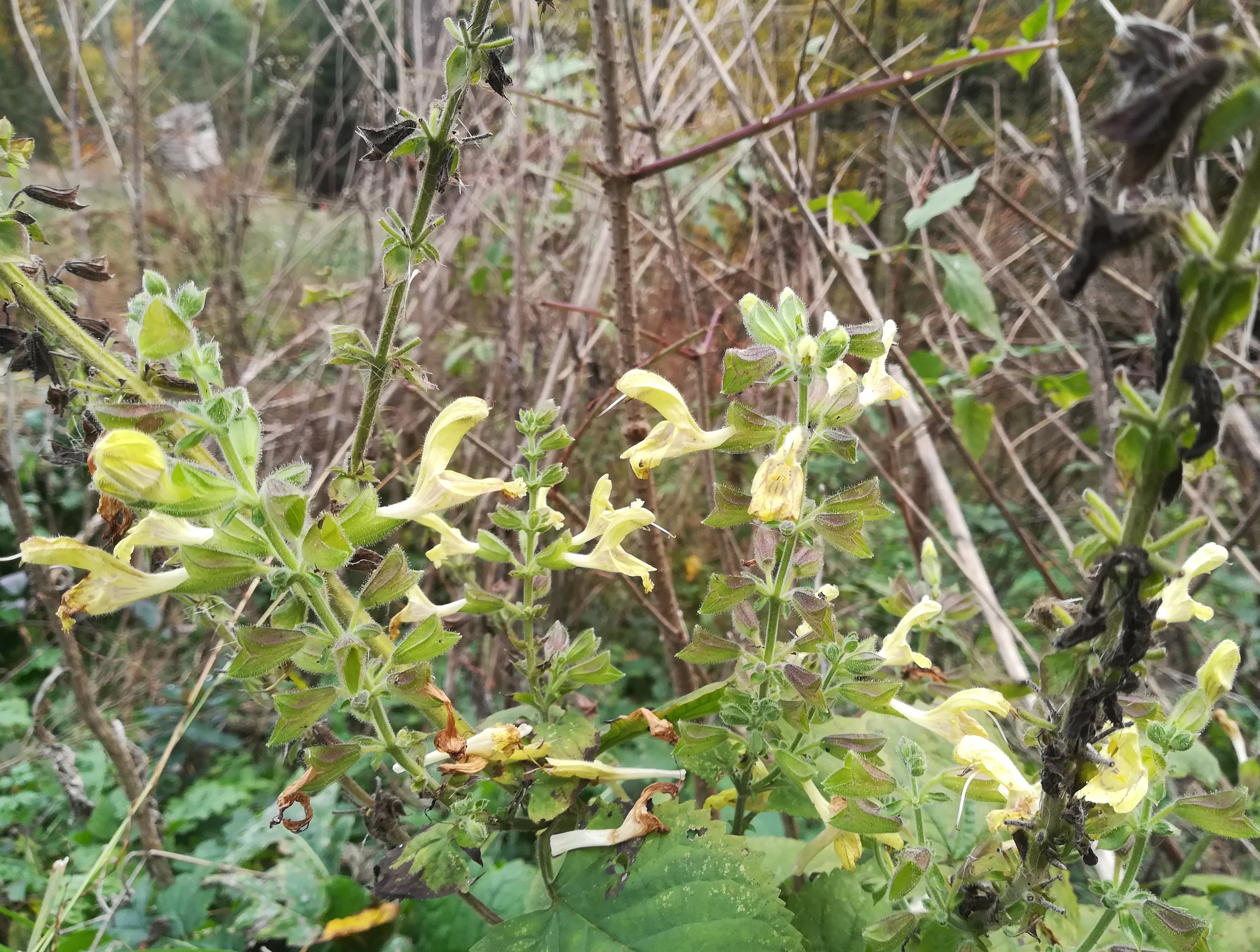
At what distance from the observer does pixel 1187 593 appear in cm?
51

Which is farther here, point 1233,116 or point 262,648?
point 262,648

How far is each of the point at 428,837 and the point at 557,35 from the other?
7.63 feet

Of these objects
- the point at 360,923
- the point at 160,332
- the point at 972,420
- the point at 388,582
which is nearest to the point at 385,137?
the point at 160,332

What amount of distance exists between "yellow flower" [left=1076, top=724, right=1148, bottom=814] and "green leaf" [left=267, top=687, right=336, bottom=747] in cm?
44

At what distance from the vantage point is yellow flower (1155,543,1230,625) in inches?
19.0

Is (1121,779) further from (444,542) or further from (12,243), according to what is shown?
(12,243)

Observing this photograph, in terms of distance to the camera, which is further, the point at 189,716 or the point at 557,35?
the point at 557,35

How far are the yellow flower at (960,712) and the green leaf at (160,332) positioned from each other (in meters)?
0.53

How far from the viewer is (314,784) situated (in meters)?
0.49

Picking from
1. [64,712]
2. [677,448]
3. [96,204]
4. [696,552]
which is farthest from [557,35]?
[96,204]

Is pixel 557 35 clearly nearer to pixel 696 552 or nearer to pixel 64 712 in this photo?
pixel 696 552

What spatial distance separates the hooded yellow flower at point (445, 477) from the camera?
561 millimetres

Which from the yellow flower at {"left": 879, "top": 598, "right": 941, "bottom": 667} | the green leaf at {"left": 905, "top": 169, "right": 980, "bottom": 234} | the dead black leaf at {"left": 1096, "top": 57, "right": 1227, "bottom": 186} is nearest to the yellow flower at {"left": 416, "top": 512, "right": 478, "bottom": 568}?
the yellow flower at {"left": 879, "top": 598, "right": 941, "bottom": 667}

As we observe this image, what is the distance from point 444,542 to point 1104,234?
0.53 m
